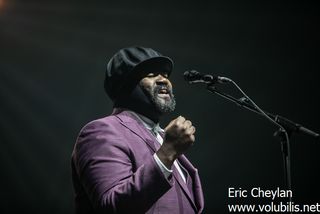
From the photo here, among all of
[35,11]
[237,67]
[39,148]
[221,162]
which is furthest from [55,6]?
[221,162]

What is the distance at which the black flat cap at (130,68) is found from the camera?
2.29 m

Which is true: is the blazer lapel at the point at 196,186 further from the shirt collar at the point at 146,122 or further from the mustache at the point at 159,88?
the mustache at the point at 159,88

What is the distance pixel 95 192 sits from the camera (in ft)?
5.64

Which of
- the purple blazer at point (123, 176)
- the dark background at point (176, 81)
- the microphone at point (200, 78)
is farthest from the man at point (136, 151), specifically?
the dark background at point (176, 81)

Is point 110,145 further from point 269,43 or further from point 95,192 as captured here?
point 269,43

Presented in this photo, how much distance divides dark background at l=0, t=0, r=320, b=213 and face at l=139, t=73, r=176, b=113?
2.14m

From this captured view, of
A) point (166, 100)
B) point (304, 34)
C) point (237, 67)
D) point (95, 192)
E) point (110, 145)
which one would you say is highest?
point (304, 34)

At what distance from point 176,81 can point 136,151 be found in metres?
2.95

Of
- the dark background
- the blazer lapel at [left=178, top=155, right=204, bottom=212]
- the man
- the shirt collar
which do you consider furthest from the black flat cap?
the dark background

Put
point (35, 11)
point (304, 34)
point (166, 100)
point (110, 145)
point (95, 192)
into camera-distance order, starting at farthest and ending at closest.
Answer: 1. point (304, 34)
2. point (35, 11)
3. point (166, 100)
4. point (110, 145)
5. point (95, 192)

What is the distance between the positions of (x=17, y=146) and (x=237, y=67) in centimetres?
253

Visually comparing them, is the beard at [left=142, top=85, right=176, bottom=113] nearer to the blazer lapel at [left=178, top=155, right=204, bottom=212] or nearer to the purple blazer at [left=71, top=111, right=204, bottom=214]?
the purple blazer at [left=71, top=111, right=204, bottom=214]

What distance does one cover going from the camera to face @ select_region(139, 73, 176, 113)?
7.39 feet

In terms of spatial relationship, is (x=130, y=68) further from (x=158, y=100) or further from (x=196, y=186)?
(x=196, y=186)
